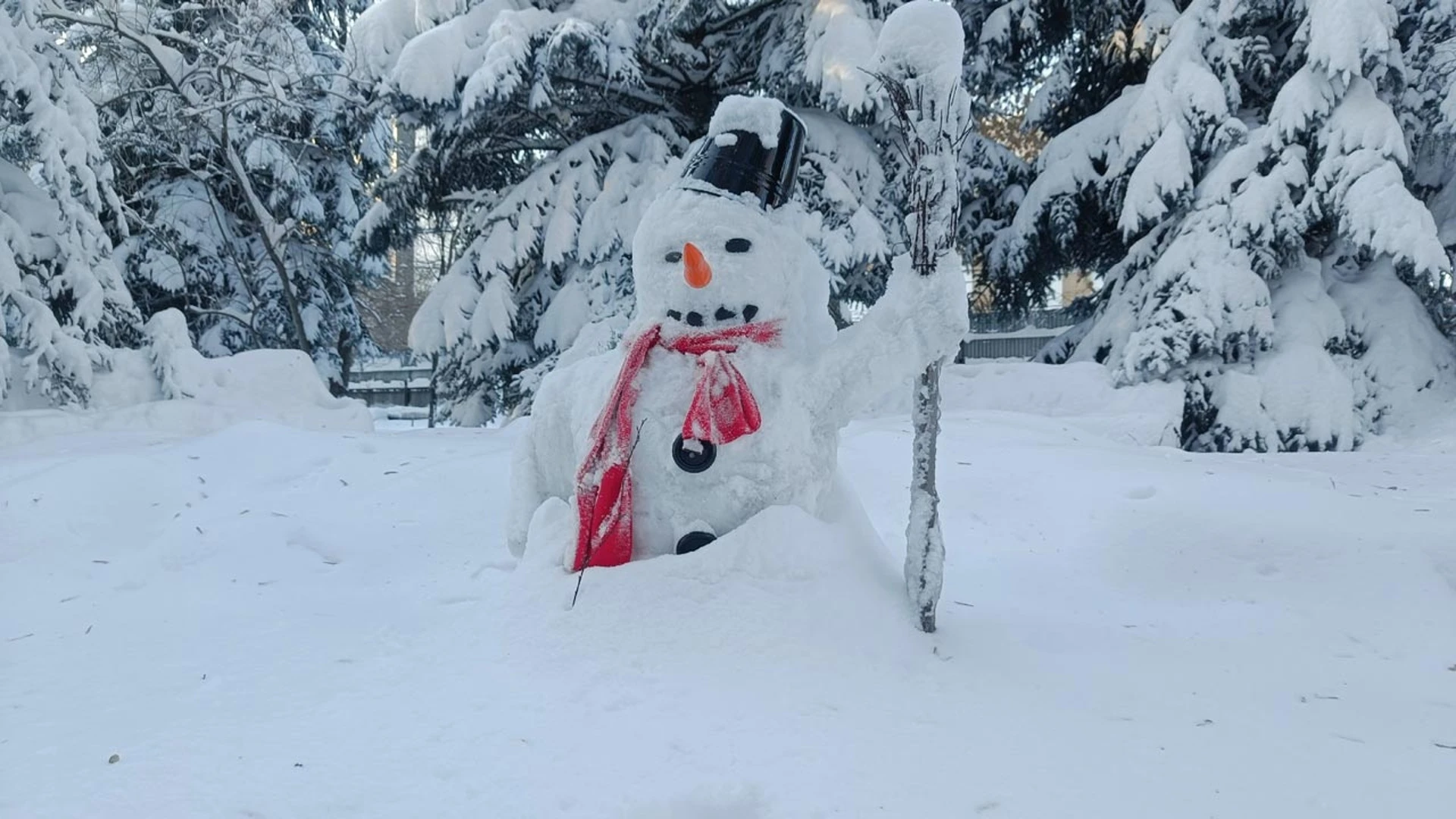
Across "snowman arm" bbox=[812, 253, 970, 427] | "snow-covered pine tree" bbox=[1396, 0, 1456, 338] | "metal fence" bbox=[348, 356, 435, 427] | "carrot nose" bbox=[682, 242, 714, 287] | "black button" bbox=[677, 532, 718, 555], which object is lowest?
"metal fence" bbox=[348, 356, 435, 427]

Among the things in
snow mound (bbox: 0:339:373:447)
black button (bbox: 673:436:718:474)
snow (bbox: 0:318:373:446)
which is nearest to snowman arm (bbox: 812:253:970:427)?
black button (bbox: 673:436:718:474)

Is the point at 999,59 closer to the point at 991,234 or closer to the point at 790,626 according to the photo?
the point at 991,234

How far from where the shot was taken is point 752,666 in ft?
6.23

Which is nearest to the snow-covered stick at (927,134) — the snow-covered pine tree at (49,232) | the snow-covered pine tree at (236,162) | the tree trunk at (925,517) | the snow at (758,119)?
the tree trunk at (925,517)

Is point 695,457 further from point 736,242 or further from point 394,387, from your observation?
point 394,387

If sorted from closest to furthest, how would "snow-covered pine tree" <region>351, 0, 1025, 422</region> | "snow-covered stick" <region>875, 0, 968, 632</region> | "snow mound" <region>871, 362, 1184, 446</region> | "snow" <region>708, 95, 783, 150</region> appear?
"snow-covered stick" <region>875, 0, 968, 632</region> < "snow" <region>708, 95, 783, 150</region> < "snow mound" <region>871, 362, 1184, 446</region> < "snow-covered pine tree" <region>351, 0, 1025, 422</region>

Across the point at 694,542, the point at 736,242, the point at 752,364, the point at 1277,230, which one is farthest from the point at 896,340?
the point at 1277,230

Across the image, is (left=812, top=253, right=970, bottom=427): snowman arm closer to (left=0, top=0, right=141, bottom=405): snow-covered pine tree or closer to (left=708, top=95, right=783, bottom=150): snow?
(left=708, top=95, right=783, bottom=150): snow

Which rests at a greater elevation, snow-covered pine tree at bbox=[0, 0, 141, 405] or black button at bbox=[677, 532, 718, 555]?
snow-covered pine tree at bbox=[0, 0, 141, 405]

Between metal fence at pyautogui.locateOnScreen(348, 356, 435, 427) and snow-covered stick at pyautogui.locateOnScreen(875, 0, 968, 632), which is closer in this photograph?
snow-covered stick at pyautogui.locateOnScreen(875, 0, 968, 632)

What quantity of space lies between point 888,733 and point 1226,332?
518 cm

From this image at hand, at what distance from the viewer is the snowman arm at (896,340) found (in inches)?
83.5

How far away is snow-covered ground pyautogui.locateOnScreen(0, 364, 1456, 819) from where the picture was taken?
1568mm

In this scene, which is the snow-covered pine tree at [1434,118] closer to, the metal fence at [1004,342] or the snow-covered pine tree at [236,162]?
the metal fence at [1004,342]
